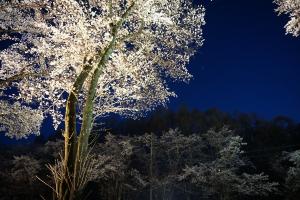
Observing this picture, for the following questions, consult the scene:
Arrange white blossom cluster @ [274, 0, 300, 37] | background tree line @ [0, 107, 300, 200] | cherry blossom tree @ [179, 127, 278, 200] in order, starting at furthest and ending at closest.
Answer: background tree line @ [0, 107, 300, 200] < cherry blossom tree @ [179, 127, 278, 200] < white blossom cluster @ [274, 0, 300, 37]

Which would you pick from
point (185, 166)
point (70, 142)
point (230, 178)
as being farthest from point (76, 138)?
point (185, 166)

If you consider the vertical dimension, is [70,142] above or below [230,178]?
above

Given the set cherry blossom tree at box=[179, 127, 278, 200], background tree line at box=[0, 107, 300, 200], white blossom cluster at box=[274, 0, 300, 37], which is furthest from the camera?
background tree line at box=[0, 107, 300, 200]

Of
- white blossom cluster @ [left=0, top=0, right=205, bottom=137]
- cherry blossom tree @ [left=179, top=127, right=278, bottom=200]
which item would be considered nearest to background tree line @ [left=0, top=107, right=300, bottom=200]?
cherry blossom tree @ [left=179, top=127, right=278, bottom=200]

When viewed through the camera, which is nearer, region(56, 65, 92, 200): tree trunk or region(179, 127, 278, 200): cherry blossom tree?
region(56, 65, 92, 200): tree trunk

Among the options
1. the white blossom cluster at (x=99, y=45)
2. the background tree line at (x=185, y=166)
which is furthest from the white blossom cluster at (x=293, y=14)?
the background tree line at (x=185, y=166)

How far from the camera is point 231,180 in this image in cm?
2266

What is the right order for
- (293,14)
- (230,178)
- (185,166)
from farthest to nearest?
1. (185,166)
2. (230,178)
3. (293,14)

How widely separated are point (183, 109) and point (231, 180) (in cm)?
2595

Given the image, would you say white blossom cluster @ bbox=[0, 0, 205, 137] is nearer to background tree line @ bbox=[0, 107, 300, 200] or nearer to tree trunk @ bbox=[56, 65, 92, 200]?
tree trunk @ bbox=[56, 65, 92, 200]

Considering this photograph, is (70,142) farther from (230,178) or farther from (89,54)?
(230,178)

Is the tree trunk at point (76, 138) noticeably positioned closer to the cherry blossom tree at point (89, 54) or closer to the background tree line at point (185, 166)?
the cherry blossom tree at point (89, 54)

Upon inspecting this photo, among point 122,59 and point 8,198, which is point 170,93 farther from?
point 8,198

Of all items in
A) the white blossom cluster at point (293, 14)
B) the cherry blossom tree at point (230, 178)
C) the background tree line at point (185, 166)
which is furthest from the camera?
the background tree line at point (185, 166)
